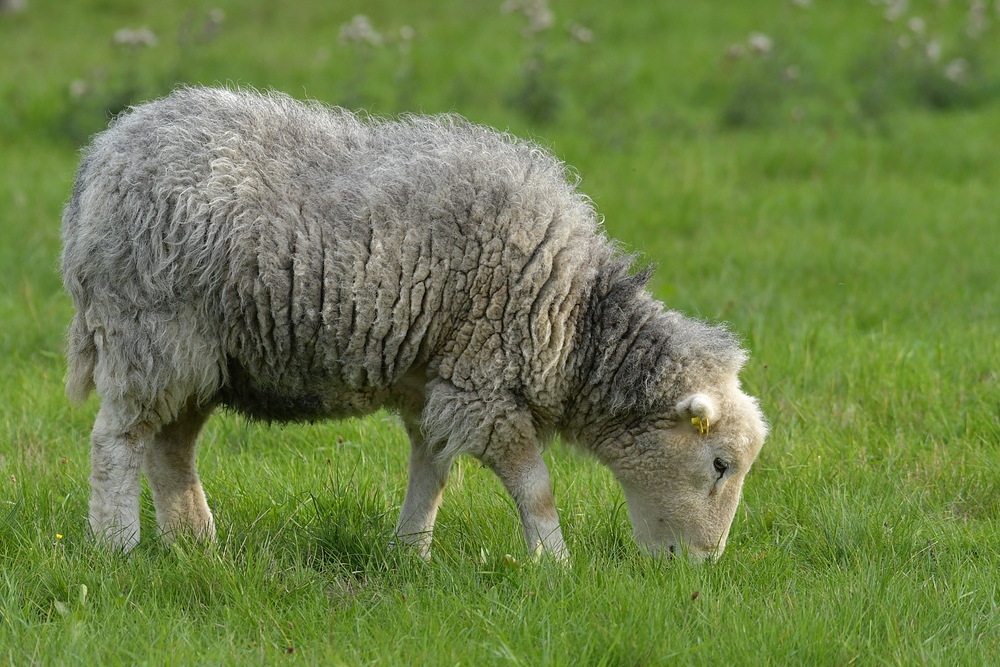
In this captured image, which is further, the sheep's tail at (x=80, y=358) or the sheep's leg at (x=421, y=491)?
the sheep's leg at (x=421, y=491)

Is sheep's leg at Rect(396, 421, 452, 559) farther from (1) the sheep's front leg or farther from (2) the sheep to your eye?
(1) the sheep's front leg

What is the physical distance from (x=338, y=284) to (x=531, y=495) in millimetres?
1025

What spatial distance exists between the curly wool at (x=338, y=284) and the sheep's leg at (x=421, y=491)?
0.33 metres

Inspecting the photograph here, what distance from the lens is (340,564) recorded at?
4.26 metres

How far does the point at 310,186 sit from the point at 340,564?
1366mm

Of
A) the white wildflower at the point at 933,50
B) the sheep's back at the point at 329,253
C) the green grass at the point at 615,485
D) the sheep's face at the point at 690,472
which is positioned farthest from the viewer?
the white wildflower at the point at 933,50

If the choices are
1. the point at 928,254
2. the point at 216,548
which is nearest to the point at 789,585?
the point at 216,548

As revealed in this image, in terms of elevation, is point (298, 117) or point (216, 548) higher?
point (298, 117)

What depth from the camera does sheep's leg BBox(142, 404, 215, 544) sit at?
4504 mm

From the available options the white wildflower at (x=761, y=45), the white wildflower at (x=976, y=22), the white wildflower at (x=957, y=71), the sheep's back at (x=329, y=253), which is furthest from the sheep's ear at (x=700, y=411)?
the white wildflower at (x=957, y=71)

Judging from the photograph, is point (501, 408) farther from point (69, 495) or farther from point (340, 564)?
point (69, 495)

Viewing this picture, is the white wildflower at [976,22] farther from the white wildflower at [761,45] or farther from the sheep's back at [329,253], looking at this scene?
the sheep's back at [329,253]

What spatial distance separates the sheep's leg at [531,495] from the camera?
13.9 feet

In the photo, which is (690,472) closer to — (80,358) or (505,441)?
(505,441)
